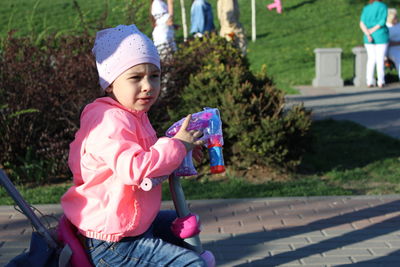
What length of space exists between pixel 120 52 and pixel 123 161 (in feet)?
1.64

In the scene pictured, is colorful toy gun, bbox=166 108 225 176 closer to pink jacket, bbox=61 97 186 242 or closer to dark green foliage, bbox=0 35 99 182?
pink jacket, bbox=61 97 186 242

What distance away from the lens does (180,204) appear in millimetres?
2961

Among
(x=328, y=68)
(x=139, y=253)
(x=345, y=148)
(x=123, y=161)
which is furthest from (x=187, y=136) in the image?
(x=328, y=68)

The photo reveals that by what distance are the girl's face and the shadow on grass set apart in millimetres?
4800

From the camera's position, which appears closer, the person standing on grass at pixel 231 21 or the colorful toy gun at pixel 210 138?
the colorful toy gun at pixel 210 138

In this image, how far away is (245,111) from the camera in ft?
23.6

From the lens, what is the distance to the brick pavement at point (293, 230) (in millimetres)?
4723

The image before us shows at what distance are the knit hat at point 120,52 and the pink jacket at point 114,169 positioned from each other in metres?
0.13

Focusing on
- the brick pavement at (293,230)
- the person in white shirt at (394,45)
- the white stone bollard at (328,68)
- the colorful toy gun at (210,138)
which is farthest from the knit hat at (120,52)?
the white stone bollard at (328,68)

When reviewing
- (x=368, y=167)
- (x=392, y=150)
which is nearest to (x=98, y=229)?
(x=368, y=167)

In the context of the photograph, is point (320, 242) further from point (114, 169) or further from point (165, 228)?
point (114, 169)

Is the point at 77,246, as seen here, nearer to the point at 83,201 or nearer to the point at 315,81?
the point at 83,201

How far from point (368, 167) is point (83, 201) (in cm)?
534

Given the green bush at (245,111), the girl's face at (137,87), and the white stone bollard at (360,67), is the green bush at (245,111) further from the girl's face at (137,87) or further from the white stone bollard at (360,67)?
the white stone bollard at (360,67)
